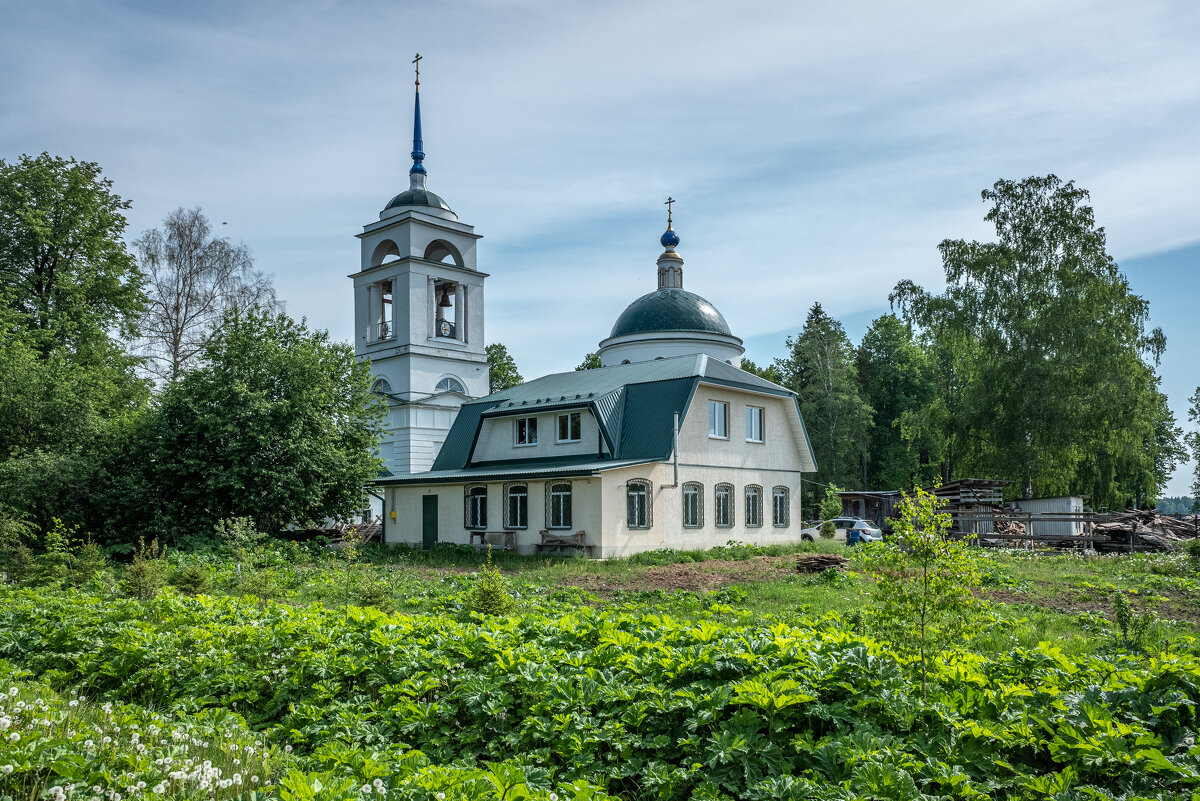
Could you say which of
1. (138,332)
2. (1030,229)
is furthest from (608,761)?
(1030,229)

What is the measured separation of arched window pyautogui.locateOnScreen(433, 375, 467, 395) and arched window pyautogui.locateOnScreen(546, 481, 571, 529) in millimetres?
18431

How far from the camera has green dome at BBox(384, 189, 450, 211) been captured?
1753 inches

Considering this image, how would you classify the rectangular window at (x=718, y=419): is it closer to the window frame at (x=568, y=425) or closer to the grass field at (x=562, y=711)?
the window frame at (x=568, y=425)

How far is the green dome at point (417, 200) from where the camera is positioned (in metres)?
44.5

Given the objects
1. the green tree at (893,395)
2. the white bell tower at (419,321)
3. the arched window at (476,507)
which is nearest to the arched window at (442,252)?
the white bell tower at (419,321)

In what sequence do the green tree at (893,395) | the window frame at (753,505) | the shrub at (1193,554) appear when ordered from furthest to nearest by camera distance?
the green tree at (893,395)
the window frame at (753,505)
the shrub at (1193,554)

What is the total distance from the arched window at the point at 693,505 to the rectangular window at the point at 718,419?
1896 mm

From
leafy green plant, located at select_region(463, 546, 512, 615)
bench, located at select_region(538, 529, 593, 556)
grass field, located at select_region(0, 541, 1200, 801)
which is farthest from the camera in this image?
bench, located at select_region(538, 529, 593, 556)

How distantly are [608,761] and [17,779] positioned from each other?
3.44m

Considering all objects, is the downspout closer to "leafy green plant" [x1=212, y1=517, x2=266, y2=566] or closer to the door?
the door

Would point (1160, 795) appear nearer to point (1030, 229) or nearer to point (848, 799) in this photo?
point (848, 799)

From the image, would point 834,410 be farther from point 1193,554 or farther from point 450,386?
point 1193,554

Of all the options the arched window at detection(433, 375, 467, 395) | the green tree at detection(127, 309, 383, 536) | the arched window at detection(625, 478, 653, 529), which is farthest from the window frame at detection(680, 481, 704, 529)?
the arched window at detection(433, 375, 467, 395)

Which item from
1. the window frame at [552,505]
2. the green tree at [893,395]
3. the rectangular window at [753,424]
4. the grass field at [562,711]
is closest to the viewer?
the grass field at [562,711]
